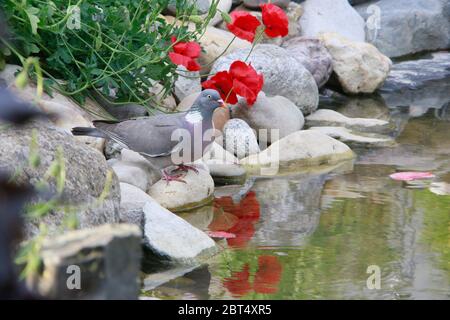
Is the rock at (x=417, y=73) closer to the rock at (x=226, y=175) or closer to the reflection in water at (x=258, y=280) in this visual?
the rock at (x=226, y=175)

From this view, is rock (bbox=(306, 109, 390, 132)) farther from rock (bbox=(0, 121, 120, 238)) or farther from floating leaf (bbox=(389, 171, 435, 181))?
rock (bbox=(0, 121, 120, 238))

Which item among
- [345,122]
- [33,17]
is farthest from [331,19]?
[33,17]

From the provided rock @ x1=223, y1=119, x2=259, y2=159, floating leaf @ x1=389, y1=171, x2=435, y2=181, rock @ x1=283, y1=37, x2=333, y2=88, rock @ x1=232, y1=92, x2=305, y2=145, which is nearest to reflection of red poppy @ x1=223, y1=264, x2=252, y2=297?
floating leaf @ x1=389, y1=171, x2=435, y2=181

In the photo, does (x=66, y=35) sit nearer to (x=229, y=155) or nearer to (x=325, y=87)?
(x=229, y=155)

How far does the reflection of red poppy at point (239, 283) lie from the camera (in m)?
3.97

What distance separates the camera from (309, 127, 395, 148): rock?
6980 mm

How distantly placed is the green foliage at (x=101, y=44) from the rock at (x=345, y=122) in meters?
1.79

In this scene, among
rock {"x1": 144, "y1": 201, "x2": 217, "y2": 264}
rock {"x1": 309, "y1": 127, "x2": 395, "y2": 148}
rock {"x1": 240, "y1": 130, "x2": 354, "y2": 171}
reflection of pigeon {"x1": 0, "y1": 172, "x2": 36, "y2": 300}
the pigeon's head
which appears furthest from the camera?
rock {"x1": 309, "y1": 127, "x2": 395, "y2": 148}

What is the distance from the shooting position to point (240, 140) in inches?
258

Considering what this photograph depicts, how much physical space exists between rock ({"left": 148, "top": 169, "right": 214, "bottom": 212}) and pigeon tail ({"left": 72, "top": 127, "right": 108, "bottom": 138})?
0.44 m

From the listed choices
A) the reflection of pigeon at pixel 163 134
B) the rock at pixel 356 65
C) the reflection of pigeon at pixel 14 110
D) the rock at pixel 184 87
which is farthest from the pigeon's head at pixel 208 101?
the reflection of pigeon at pixel 14 110

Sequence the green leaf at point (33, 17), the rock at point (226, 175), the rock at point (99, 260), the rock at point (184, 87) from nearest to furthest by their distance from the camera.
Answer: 1. the rock at point (99, 260)
2. the green leaf at point (33, 17)
3. the rock at point (226, 175)
4. the rock at point (184, 87)

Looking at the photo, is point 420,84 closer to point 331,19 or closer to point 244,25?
point 331,19
